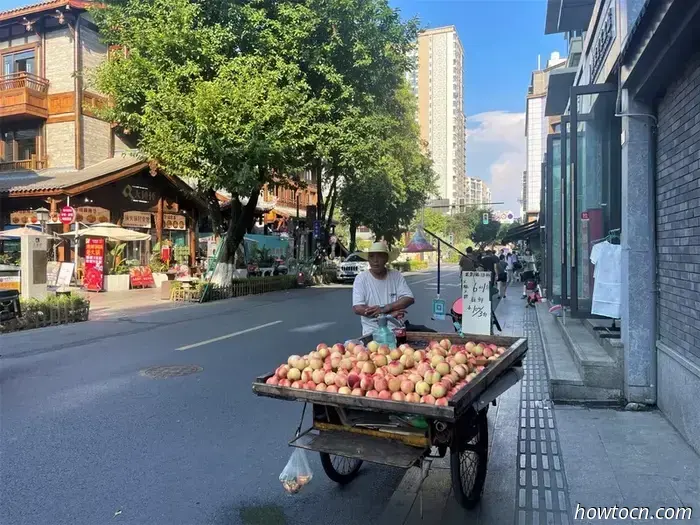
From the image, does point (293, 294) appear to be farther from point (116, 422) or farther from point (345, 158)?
point (116, 422)

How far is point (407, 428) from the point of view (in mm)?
3381

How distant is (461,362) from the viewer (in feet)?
12.7

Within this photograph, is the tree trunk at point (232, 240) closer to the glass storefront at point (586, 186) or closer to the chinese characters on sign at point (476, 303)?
the chinese characters on sign at point (476, 303)

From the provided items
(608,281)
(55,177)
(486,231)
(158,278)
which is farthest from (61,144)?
(486,231)

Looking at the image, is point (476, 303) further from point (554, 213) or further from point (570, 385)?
point (554, 213)

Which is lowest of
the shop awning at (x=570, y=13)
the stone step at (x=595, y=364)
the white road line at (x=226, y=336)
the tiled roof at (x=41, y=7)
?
the white road line at (x=226, y=336)

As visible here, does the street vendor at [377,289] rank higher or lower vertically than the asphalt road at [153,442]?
higher

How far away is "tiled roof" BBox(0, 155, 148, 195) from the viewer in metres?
20.0

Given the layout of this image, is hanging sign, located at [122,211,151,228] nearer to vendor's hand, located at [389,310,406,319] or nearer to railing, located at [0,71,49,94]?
railing, located at [0,71,49,94]

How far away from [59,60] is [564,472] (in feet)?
81.4

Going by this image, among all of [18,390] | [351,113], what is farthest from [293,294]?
[18,390]

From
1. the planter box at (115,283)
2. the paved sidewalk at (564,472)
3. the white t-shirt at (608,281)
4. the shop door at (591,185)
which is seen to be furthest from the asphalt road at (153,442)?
the planter box at (115,283)

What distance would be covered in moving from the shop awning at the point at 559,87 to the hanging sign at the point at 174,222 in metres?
18.1

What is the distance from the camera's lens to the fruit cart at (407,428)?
126 inches
